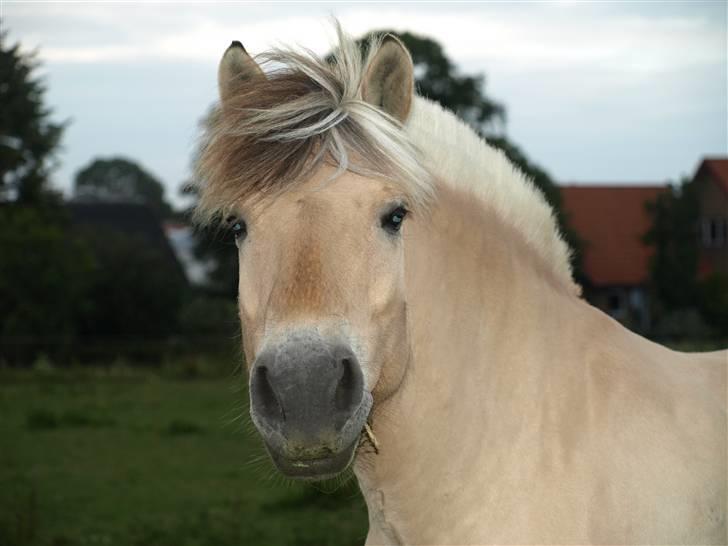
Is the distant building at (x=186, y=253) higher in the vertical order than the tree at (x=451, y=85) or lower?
lower

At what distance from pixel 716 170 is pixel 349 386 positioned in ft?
115

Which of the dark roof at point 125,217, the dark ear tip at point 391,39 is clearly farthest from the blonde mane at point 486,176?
the dark roof at point 125,217

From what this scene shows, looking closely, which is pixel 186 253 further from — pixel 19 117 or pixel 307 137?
pixel 307 137

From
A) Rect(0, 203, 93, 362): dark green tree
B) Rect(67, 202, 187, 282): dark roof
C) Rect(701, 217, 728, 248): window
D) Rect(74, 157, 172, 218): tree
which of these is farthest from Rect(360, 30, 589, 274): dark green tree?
Rect(74, 157, 172, 218): tree

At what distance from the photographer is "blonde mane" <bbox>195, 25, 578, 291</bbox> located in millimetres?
2684

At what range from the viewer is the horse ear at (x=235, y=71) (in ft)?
9.52

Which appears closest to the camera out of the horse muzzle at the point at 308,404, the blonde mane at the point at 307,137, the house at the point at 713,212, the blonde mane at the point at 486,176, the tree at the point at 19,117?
the horse muzzle at the point at 308,404

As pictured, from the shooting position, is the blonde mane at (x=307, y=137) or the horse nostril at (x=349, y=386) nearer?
the horse nostril at (x=349, y=386)

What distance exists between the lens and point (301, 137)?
2688mm

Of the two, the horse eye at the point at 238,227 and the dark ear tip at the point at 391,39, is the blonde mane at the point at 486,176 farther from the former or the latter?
the horse eye at the point at 238,227

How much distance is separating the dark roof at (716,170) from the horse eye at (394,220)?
3386cm

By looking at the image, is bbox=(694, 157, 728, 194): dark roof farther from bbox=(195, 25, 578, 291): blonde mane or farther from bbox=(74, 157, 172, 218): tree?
bbox=(74, 157, 172, 218): tree

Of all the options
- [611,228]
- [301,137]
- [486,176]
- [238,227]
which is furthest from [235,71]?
[611,228]

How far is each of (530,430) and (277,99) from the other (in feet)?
4.34
